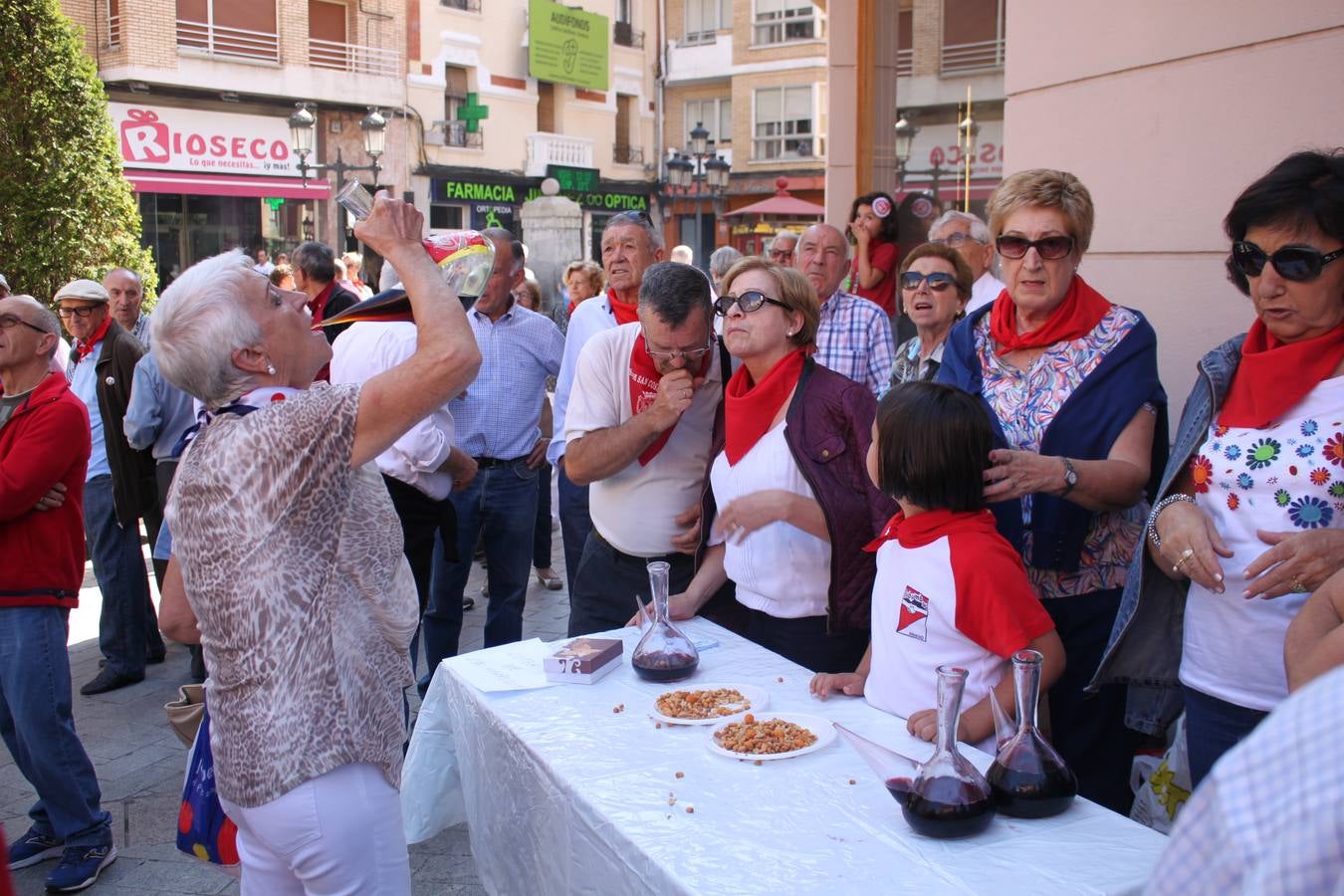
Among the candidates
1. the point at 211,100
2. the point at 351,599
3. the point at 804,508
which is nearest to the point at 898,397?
the point at 804,508

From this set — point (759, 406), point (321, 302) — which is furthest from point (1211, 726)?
point (321, 302)

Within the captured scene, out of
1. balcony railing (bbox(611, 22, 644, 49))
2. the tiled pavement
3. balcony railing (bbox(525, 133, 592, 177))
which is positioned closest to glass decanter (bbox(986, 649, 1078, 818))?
the tiled pavement

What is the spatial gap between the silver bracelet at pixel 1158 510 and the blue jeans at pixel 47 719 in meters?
3.22

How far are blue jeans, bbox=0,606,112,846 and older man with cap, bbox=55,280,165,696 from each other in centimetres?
185

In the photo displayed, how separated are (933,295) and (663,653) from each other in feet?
7.14

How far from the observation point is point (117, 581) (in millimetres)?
5434

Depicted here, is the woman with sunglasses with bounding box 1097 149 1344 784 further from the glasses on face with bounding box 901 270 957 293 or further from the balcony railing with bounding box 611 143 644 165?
the balcony railing with bounding box 611 143 644 165

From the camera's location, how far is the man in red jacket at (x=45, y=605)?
3438mm

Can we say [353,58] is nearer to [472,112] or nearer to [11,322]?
[472,112]

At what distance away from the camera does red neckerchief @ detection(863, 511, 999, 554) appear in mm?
2205

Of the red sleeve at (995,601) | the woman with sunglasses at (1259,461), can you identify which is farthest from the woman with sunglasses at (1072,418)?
the red sleeve at (995,601)

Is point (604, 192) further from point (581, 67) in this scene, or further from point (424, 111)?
point (424, 111)

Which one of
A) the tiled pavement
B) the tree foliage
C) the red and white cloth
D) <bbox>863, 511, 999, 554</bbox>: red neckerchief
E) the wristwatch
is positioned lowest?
the tiled pavement

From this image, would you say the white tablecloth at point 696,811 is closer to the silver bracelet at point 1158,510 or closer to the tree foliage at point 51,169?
the silver bracelet at point 1158,510
